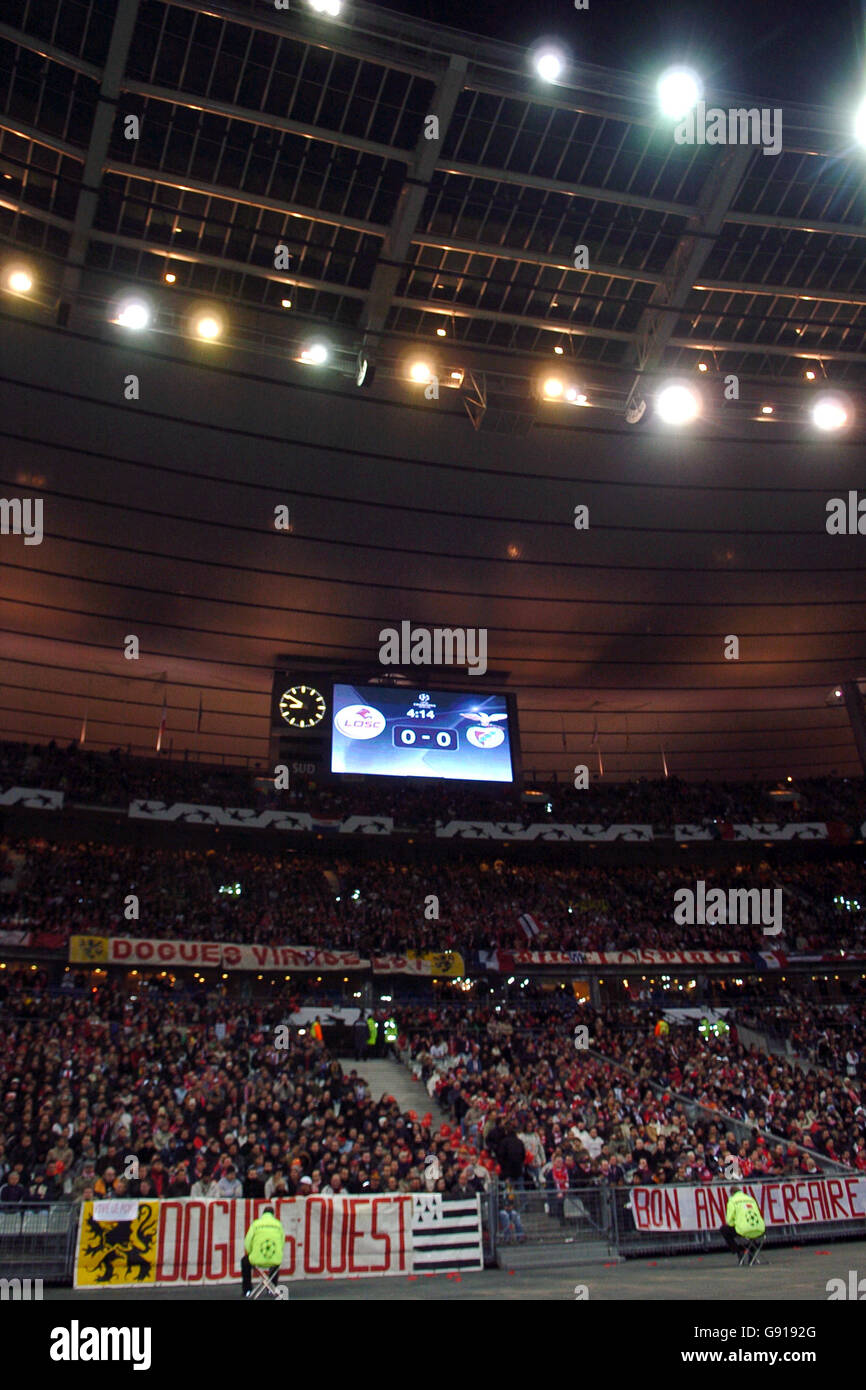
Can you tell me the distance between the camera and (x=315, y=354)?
21297mm

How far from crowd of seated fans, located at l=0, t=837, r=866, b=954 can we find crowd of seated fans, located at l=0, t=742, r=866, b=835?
7.64 feet

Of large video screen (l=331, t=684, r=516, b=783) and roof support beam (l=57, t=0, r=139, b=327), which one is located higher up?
roof support beam (l=57, t=0, r=139, b=327)

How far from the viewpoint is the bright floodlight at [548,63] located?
17.4 m

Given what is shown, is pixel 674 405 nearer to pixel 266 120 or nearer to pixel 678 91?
pixel 678 91

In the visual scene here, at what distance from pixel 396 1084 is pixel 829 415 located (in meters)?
19.7

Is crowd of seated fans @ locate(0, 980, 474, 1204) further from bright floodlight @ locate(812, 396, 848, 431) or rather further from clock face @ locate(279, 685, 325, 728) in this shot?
bright floodlight @ locate(812, 396, 848, 431)

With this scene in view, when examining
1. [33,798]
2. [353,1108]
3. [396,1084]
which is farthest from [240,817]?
[353,1108]

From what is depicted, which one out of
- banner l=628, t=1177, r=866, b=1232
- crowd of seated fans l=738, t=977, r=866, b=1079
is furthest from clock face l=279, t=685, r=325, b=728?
banner l=628, t=1177, r=866, b=1232

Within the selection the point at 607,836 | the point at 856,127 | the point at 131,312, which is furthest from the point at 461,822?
the point at 856,127

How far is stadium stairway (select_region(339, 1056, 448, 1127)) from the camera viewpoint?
2200cm

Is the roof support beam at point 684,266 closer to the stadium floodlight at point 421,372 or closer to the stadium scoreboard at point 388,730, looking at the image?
the stadium floodlight at point 421,372

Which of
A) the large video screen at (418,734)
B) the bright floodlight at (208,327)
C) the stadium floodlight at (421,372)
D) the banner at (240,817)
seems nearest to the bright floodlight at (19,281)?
the bright floodlight at (208,327)

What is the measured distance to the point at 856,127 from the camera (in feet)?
60.8

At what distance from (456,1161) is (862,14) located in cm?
1635
